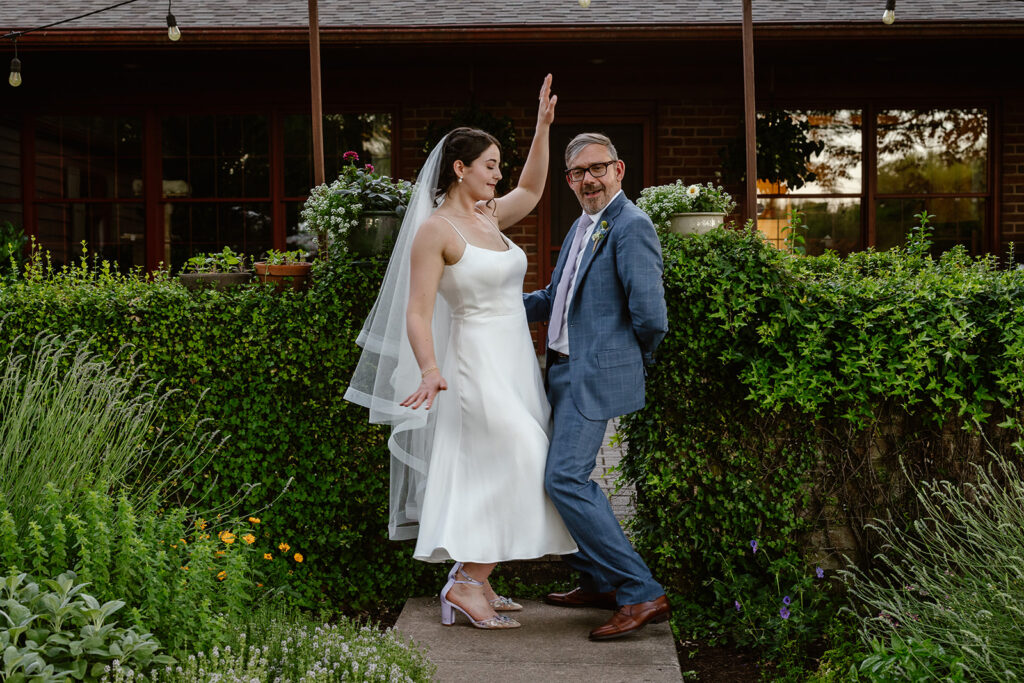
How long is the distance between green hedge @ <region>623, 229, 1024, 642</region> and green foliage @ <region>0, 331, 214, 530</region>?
2.21m

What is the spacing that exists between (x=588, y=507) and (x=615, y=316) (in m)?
0.79

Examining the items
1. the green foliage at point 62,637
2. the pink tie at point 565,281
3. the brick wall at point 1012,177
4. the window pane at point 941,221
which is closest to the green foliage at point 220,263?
the pink tie at point 565,281

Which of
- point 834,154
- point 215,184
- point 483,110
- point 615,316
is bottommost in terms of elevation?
point 615,316

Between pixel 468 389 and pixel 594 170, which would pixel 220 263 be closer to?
pixel 468 389

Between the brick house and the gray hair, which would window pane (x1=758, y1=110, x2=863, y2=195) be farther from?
the gray hair

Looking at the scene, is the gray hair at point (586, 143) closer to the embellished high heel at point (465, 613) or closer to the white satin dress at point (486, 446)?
the white satin dress at point (486, 446)

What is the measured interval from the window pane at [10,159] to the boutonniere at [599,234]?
858 centimetres

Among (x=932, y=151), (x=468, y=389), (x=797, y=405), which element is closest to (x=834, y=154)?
(x=932, y=151)

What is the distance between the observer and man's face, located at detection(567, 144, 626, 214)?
3.99 m

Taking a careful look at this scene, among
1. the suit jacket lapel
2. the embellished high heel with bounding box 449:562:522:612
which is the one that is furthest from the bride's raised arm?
the embellished high heel with bounding box 449:562:522:612

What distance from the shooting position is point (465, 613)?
411cm

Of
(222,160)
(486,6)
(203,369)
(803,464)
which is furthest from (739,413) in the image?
(222,160)

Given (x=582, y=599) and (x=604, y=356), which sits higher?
(x=604, y=356)

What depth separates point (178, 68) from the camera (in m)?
10.1
